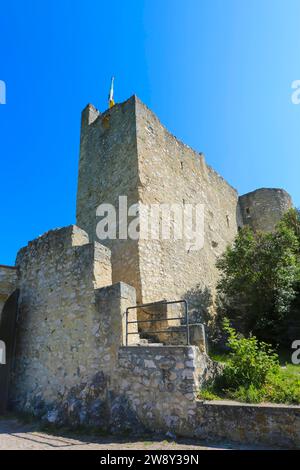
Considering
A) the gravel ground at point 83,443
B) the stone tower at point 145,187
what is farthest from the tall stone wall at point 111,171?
the gravel ground at point 83,443

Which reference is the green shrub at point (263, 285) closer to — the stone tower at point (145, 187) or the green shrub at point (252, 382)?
the stone tower at point (145, 187)

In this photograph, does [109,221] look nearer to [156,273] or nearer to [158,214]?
[158,214]

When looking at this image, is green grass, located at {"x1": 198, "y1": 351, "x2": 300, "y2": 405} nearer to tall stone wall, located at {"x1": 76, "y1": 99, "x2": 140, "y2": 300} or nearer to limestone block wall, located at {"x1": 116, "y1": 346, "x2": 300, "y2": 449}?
limestone block wall, located at {"x1": 116, "y1": 346, "x2": 300, "y2": 449}

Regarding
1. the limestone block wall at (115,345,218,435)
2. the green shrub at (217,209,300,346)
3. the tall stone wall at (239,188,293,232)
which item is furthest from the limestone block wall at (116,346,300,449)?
the tall stone wall at (239,188,293,232)

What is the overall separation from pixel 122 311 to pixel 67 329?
1.73 m

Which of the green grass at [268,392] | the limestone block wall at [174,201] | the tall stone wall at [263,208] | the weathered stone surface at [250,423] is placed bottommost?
the weathered stone surface at [250,423]

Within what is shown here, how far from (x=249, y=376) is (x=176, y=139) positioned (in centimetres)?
1005

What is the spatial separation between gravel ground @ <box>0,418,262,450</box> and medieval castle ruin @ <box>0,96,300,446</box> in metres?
0.26

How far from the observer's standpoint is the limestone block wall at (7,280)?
9.12m

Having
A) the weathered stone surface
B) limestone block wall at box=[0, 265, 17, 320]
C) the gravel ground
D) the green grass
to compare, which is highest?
limestone block wall at box=[0, 265, 17, 320]

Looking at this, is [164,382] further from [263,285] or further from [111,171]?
[111,171]

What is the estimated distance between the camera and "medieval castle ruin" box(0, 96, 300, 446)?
18.4ft

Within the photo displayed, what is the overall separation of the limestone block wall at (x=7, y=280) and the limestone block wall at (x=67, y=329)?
30cm
